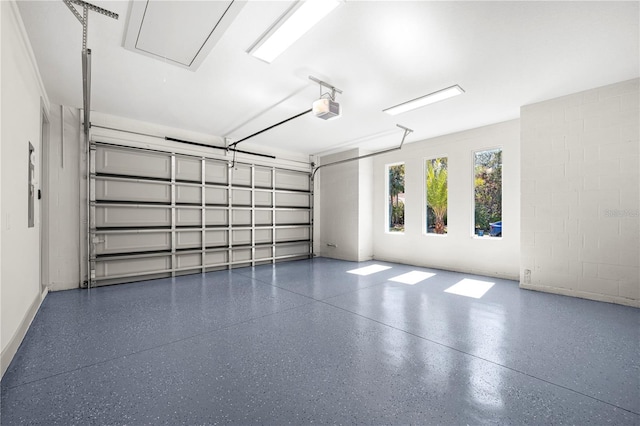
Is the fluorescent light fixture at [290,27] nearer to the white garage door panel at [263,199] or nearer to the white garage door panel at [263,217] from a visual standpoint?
the white garage door panel at [263,199]

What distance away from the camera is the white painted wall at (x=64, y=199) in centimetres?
452

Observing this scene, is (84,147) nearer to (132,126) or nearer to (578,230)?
(132,126)

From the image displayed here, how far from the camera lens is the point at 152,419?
167cm

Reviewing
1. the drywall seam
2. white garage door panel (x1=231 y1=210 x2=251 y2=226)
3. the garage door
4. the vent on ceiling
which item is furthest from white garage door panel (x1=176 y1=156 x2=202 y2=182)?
the vent on ceiling

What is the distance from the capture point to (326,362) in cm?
231

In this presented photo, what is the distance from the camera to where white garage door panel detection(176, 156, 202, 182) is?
19.1 ft

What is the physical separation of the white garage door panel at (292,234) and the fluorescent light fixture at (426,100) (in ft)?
13.5

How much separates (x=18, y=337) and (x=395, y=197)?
6917mm

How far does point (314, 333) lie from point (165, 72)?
3.56 meters

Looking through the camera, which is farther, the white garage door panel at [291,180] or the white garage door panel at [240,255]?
the white garage door panel at [291,180]

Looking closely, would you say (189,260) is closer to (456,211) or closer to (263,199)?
(263,199)

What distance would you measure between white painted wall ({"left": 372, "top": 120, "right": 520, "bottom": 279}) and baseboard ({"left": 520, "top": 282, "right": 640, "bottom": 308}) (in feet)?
2.52

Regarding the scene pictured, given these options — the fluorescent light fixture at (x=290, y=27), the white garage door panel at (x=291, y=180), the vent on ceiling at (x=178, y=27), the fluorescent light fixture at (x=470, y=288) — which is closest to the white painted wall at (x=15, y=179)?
the vent on ceiling at (x=178, y=27)

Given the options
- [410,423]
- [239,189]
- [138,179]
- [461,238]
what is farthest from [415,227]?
[138,179]
